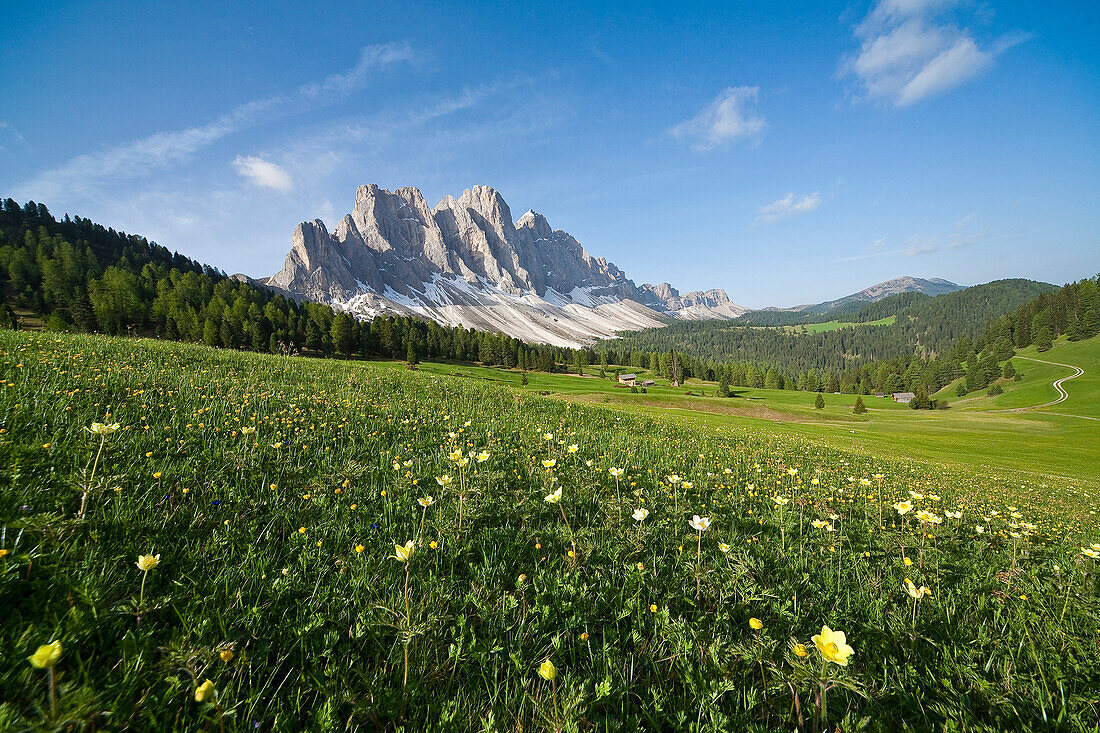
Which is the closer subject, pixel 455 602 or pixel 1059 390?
pixel 455 602

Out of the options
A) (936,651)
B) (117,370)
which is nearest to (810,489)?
(936,651)

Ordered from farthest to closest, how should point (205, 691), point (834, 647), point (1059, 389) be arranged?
point (1059, 389) < point (834, 647) < point (205, 691)

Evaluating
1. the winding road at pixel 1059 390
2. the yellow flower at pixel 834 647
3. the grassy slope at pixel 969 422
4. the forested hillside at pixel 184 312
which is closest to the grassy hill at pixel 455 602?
the yellow flower at pixel 834 647

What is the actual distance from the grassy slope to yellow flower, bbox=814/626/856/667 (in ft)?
67.8

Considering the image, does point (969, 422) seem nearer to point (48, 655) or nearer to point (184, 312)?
point (48, 655)

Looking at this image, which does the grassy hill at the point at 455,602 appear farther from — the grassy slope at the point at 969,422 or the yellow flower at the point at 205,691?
the grassy slope at the point at 969,422

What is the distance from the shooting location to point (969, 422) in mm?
52938

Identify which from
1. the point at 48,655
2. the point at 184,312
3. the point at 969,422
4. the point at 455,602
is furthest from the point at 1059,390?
the point at 184,312

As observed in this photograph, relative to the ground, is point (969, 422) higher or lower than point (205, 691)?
lower

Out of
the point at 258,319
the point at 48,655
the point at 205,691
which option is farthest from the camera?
the point at 258,319

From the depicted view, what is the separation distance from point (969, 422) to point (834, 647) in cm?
7653

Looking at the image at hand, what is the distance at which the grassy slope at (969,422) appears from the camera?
25375 mm

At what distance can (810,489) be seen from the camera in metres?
6.87

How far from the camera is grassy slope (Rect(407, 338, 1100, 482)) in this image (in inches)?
999
